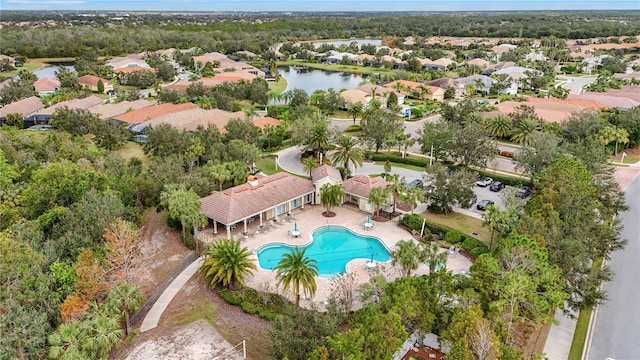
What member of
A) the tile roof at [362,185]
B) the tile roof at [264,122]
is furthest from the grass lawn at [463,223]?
the tile roof at [264,122]

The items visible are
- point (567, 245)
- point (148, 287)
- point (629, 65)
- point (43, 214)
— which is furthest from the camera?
point (629, 65)

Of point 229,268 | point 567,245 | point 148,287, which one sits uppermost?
point 567,245

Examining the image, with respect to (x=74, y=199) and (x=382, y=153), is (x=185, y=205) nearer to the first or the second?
(x=74, y=199)

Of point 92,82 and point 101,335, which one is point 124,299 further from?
point 92,82

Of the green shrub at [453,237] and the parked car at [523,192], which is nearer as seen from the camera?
the green shrub at [453,237]

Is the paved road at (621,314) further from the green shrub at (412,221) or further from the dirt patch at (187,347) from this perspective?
the dirt patch at (187,347)

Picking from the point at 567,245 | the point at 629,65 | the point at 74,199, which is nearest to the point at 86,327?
the point at 74,199
